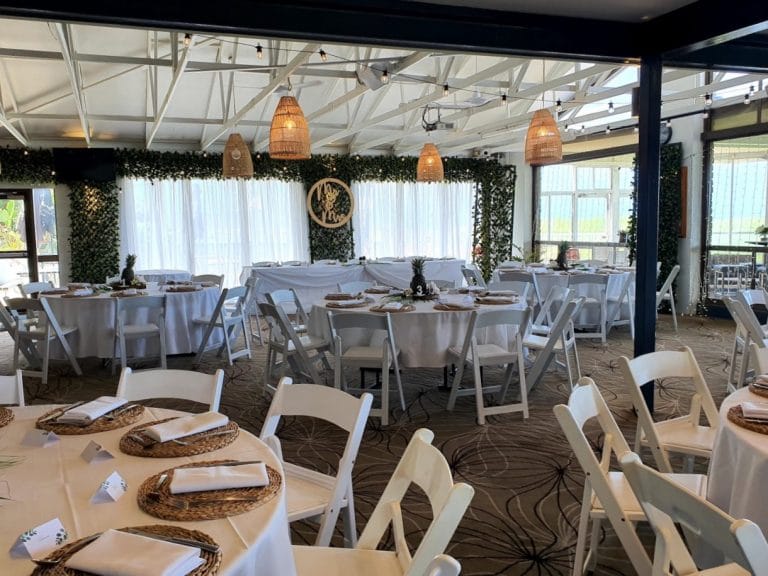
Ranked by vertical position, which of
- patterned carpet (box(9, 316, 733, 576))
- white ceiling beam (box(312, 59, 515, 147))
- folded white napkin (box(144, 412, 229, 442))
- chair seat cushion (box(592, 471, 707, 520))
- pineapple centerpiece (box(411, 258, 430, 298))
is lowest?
patterned carpet (box(9, 316, 733, 576))

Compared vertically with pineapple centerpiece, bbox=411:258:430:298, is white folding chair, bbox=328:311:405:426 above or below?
below

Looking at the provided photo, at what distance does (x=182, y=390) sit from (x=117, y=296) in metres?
4.02

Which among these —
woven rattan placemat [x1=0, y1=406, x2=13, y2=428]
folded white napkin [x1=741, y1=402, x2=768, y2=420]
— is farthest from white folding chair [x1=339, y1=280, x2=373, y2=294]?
folded white napkin [x1=741, y1=402, x2=768, y2=420]

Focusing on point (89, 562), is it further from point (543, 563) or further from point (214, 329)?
point (214, 329)

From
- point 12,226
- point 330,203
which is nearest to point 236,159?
point 330,203

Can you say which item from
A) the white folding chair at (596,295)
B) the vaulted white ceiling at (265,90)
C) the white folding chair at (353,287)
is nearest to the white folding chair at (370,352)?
the white folding chair at (353,287)

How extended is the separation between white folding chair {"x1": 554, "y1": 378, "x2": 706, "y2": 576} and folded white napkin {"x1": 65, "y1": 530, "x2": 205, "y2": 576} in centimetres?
130

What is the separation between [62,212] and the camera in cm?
1103

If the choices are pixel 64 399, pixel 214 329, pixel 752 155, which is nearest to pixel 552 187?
pixel 752 155

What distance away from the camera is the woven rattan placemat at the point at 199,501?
1.54 m

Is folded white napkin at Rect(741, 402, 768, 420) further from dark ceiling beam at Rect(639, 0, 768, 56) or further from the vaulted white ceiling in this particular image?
the vaulted white ceiling

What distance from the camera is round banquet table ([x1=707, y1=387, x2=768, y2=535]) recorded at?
195 cm

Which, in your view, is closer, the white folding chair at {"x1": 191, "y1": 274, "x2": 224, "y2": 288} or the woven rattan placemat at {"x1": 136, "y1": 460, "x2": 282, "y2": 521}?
the woven rattan placemat at {"x1": 136, "y1": 460, "x2": 282, "y2": 521}

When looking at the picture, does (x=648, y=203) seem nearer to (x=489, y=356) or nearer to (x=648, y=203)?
(x=648, y=203)
